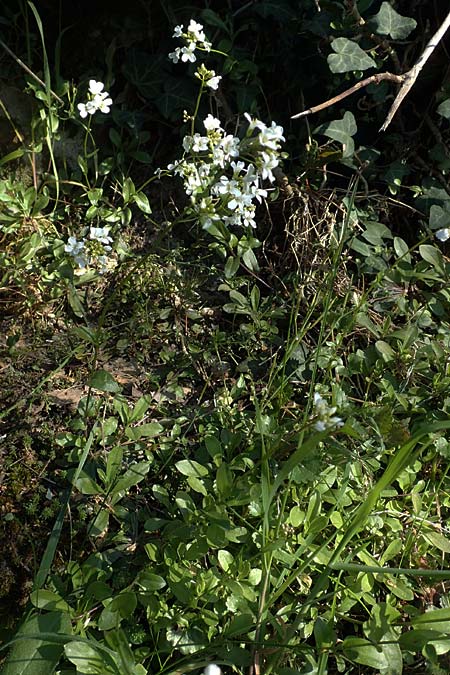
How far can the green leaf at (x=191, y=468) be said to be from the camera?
1.80m

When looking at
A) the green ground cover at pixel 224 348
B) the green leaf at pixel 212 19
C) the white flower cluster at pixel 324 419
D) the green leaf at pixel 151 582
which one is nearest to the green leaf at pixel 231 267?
the green ground cover at pixel 224 348

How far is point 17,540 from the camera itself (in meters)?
1.79

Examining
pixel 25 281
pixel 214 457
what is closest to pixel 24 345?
pixel 25 281

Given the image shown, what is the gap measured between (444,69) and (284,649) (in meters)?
2.07

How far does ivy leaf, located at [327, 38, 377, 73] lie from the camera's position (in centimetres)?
227

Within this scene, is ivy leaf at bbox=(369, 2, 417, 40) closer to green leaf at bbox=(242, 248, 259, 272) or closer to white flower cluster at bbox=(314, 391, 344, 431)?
green leaf at bbox=(242, 248, 259, 272)

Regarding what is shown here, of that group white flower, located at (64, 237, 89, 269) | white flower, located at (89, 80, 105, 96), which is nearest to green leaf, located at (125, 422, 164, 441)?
white flower, located at (64, 237, 89, 269)

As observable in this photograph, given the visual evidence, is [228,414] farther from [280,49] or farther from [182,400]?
[280,49]

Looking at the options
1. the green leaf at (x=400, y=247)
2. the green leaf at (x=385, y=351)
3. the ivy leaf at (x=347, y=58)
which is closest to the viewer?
the green leaf at (x=385, y=351)

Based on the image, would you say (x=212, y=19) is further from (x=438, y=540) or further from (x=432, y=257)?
(x=438, y=540)

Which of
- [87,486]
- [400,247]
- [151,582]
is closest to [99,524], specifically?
[87,486]

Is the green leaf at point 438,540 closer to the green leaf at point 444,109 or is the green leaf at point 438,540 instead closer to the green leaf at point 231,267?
the green leaf at point 231,267

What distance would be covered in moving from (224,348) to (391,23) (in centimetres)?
124

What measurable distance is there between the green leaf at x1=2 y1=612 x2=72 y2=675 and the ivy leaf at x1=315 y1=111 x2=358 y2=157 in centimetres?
177
